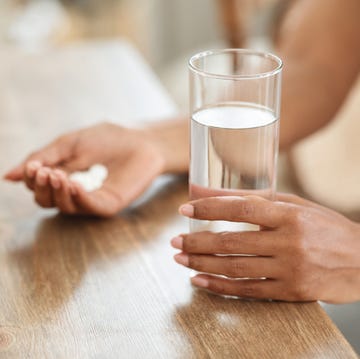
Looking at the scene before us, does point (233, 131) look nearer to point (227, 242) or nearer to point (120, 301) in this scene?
point (227, 242)

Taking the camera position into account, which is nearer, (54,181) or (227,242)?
(227,242)

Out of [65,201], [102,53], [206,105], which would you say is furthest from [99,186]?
[102,53]

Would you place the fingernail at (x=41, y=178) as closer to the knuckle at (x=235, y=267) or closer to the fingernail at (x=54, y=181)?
the fingernail at (x=54, y=181)

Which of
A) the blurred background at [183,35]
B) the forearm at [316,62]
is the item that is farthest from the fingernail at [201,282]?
the blurred background at [183,35]

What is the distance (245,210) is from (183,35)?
2.89 metres

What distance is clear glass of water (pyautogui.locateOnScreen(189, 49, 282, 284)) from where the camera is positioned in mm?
797

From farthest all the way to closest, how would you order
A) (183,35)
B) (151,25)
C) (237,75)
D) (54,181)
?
(183,35) → (151,25) → (54,181) → (237,75)

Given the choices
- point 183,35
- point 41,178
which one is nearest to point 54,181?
point 41,178

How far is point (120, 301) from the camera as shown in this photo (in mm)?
819

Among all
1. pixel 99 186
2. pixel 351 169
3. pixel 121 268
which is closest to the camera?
pixel 121 268

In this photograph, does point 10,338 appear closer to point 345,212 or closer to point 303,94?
point 303,94

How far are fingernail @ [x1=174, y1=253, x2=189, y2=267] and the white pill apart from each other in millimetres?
197

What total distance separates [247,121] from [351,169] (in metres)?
1.03

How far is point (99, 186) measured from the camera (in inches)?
39.3
